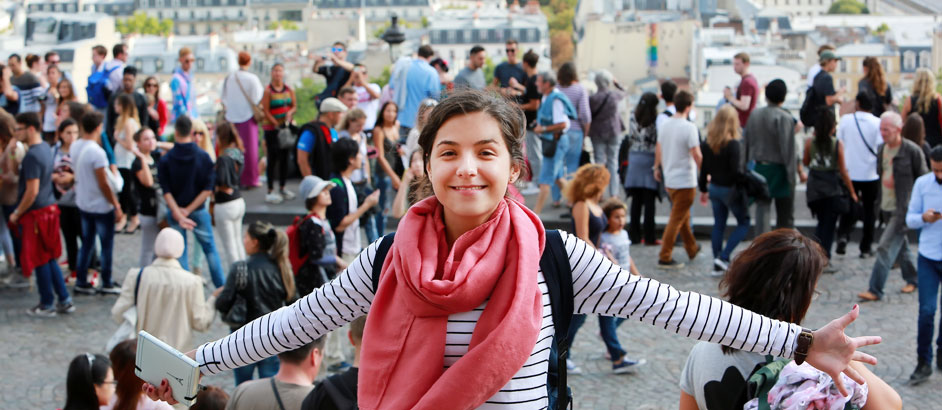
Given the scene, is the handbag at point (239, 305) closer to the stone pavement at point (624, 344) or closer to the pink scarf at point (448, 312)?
the stone pavement at point (624, 344)

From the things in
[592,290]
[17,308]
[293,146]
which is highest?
[592,290]

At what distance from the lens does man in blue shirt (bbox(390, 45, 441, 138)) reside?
1035 cm

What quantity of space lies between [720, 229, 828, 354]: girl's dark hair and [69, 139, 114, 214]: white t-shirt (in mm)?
5366

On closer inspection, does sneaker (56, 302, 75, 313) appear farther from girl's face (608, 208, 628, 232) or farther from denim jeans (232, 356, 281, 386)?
girl's face (608, 208, 628, 232)

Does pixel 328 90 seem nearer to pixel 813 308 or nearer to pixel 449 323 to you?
pixel 813 308

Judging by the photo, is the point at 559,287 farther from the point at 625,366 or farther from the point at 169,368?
the point at 625,366

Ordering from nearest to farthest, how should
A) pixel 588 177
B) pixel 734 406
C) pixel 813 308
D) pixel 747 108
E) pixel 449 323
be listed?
1. pixel 449 323
2. pixel 734 406
3. pixel 588 177
4. pixel 813 308
5. pixel 747 108

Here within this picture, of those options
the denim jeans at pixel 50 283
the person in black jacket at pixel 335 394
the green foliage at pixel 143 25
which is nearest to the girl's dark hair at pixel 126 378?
the person in black jacket at pixel 335 394

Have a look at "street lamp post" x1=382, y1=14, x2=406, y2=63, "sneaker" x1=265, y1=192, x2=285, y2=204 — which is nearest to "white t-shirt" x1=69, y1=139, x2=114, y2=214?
"sneaker" x1=265, y1=192, x2=285, y2=204

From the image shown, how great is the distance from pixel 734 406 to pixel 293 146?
25.7 feet

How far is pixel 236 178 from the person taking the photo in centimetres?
773

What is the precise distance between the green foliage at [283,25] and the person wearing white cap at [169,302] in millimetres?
132054

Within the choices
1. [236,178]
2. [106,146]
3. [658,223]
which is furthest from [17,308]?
[658,223]

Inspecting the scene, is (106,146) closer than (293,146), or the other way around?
(106,146)
